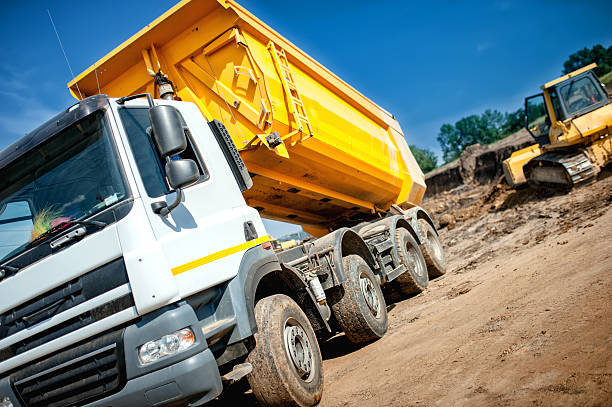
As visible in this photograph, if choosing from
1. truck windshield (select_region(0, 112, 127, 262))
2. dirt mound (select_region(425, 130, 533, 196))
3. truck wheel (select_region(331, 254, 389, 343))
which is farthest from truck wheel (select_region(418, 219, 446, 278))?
dirt mound (select_region(425, 130, 533, 196))

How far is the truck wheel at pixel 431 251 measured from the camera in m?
8.33

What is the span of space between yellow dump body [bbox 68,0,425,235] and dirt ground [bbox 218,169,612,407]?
231 cm

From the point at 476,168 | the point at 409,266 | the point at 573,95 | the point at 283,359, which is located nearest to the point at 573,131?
the point at 573,95

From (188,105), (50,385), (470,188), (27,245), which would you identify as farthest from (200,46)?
(470,188)

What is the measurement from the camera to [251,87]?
484cm

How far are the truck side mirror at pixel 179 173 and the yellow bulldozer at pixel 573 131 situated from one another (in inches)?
426

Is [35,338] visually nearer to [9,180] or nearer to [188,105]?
[9,180]

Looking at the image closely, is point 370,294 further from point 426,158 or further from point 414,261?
point 426,158

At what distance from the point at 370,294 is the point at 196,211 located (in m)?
2.85

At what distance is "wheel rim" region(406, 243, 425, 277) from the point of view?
7371mm

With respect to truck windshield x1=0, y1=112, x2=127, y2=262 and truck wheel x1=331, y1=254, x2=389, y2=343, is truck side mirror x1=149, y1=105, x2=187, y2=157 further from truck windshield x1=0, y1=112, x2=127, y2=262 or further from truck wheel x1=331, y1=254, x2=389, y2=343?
truck wheel x1=331, y1=254, x2=389, y2=343

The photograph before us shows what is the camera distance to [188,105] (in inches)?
160

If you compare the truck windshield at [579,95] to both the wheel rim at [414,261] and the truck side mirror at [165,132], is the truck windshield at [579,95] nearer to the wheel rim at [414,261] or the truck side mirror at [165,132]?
the wheel rim at [414,261]

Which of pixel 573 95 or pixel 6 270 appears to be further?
pixel 573 95
